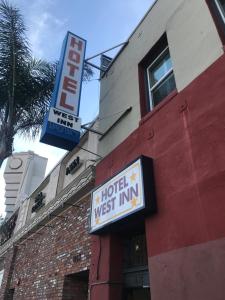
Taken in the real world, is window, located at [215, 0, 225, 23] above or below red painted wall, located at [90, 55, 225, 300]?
above

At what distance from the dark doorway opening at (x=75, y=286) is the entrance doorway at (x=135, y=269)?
1920 mm

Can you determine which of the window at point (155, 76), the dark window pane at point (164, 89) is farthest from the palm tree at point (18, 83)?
the dark window pane at point (164, 89)

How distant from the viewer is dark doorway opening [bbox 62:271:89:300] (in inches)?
260

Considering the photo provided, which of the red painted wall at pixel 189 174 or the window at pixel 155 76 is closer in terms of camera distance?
the red painted wall at pixel 189 174

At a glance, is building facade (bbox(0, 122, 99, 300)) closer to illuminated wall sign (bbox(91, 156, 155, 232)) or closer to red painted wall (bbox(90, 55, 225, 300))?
illuminated wall sign (bbox(91, 156, 155, 232))

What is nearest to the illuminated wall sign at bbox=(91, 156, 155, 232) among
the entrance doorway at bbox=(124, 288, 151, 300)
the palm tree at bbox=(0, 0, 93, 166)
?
the entrance doorway at bbox=(124, 288, 151, 300)

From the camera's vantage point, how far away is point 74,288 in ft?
22.1

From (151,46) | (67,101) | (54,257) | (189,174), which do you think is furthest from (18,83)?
(189,174)

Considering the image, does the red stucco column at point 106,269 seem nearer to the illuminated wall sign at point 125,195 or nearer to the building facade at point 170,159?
the building facade at point 170,159

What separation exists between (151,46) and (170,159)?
3.08 m

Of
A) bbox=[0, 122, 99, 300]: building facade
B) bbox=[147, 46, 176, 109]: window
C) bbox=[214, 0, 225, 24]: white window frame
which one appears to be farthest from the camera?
bbox=[0, 122, 99, 300]: building facade

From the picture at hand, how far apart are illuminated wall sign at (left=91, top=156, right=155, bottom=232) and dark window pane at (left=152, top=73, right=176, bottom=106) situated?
1.64 metres

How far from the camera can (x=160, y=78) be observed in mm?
5867

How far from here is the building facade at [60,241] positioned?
675cm
